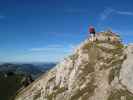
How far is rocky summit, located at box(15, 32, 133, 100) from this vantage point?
67688mm

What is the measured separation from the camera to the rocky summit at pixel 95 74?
2665 inches

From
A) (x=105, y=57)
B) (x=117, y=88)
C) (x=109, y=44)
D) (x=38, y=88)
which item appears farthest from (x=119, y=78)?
(x=38, y=88)

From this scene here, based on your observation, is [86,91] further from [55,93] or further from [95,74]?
[55,93]

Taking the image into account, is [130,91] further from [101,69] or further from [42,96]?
[42,96]

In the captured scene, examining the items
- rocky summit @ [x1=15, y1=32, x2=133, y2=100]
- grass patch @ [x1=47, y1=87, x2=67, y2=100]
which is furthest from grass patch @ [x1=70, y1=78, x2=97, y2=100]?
grass patch @ [x1=47, y1=87, x2=67, y2=100]

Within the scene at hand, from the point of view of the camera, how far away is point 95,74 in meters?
79.6

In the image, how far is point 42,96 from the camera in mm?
93062

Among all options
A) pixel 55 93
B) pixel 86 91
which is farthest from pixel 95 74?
pixel 55 93

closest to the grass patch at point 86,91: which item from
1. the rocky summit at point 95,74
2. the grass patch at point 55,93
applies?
the rocky summit at point 95,74

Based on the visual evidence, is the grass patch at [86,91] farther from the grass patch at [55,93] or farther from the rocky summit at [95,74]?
the grass patch at [55,93]

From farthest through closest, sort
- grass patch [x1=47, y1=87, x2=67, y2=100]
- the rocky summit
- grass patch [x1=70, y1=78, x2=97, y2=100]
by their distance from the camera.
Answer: grass patch [x1=47, y1=87, x2=67, y2=100], grass patch [x1=70, y1=78, x2=97, y2=100], the rocky summit

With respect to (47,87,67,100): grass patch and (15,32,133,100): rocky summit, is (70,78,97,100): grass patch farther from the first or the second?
(47,87,67,100): grass patch

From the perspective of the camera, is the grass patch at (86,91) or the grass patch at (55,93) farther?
the grass patch at (55,93)

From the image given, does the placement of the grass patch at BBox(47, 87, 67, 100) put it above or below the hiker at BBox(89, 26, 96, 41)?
below
